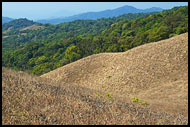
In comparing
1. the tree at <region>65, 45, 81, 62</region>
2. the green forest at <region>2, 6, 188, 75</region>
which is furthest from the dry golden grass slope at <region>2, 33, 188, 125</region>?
the tree at <region>65, 45, 81, 62</region>

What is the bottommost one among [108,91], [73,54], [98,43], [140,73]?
[73,54]

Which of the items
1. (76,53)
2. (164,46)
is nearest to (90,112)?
(164,46)

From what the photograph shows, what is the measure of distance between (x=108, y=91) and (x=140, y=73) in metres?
3.17

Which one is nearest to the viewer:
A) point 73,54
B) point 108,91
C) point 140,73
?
point 108,91

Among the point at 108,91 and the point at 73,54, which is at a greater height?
the point at 108,91

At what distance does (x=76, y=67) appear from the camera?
62.7ft

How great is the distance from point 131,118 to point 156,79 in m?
11.2

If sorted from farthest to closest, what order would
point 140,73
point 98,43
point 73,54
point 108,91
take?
point 98,43 → point 73,54 → point 140,73 → point 108,91

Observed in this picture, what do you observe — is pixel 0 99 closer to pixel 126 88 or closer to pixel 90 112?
pixel 90 112

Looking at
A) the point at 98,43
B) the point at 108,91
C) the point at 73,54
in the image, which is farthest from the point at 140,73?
the point at 98,43

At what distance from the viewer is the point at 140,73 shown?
16000mm

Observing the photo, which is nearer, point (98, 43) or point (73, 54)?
point (73, 54)

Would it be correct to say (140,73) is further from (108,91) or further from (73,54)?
(73,54)

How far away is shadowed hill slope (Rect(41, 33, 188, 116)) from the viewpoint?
43.1 ft
